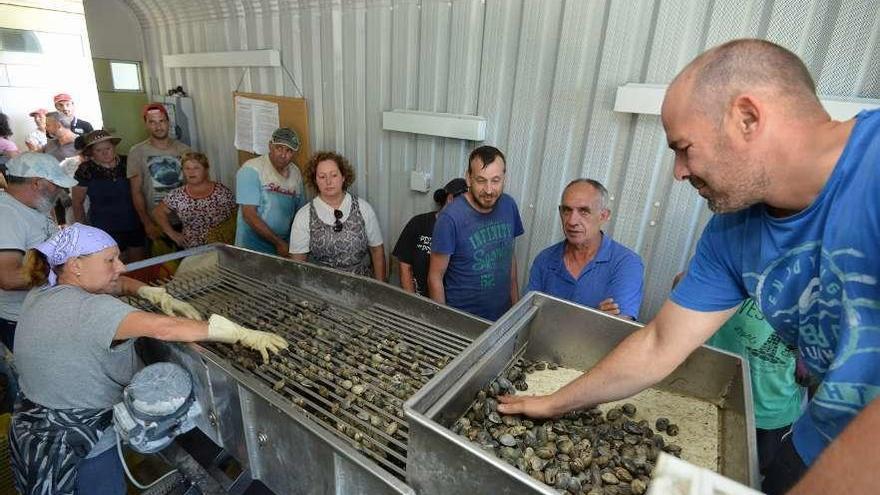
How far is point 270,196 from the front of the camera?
3193 mm

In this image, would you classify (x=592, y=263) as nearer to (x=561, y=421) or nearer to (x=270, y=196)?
(x=561, y=421)

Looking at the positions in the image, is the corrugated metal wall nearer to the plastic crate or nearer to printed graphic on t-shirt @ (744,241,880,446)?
printed graphic on t-shirt @ (744,241,880,446)

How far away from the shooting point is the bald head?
773 millimetres

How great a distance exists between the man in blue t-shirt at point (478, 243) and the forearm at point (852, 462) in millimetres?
1655

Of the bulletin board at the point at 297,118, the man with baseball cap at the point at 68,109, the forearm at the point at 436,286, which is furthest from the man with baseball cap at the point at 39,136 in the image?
the forearm at the point at 436,286

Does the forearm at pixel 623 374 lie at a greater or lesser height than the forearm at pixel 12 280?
greater

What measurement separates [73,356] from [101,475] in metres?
0.53

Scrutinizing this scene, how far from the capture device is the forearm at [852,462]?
55cm

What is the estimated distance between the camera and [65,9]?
6.53 m

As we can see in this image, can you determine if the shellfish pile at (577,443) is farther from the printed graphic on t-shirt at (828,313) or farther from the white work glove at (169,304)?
the white work glove at (169,304)

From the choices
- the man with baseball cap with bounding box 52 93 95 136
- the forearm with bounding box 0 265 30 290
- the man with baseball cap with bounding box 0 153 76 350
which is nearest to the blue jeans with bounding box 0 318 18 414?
the man with baseball cap with bounding box 0 153 76 350

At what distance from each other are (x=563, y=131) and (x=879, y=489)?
1.95 metres

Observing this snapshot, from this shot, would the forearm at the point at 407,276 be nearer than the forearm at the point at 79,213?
Yes

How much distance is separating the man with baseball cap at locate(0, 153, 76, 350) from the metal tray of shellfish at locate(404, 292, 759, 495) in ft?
7.26
